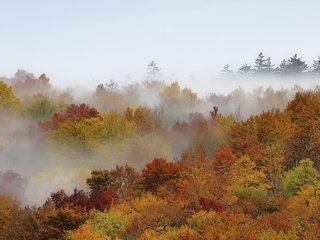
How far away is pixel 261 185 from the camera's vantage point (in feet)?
241

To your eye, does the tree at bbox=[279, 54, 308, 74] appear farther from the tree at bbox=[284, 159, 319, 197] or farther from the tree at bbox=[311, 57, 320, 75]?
the tree at bbox=[284, 159, 319, 197]

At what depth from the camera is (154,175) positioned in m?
74.8

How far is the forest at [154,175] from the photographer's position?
188 ft

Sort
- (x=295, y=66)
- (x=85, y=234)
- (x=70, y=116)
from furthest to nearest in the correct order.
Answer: (x=295, y=66), (x=70, y=116), (x=85, y=234)

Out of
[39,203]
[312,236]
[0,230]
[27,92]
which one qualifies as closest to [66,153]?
[39,203]

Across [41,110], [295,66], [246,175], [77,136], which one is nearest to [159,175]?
[246,175]

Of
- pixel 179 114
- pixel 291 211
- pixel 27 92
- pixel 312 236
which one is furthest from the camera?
pixel 27 92

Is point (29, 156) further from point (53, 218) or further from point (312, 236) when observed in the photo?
point (312, 236)

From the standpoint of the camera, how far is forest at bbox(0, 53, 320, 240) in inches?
2261

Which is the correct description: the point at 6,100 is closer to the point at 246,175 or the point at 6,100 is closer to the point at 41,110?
the point at 41,110

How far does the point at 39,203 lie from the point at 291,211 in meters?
38.6

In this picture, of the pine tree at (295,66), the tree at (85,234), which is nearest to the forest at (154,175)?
the tree at (85,234)

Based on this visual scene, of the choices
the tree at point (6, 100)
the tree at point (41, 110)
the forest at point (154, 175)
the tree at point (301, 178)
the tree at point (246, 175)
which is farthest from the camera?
the tree at point (41, 110)

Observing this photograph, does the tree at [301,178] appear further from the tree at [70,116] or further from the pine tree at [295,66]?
the pine tree at [295,66]
